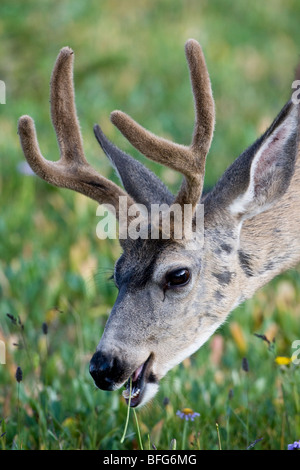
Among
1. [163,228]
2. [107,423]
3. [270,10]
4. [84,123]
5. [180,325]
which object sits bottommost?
[107,423]

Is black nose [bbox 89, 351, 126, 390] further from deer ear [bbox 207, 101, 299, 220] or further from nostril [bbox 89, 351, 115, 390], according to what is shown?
deer ear [bbox 207, 101, 299, 220]

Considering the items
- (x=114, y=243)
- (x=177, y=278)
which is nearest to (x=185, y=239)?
(x=177, y=278)

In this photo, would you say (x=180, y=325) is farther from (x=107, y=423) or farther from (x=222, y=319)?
(x=107, y=423)

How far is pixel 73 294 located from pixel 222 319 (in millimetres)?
2015

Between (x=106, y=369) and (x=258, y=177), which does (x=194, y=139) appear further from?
(x=106, y=369)

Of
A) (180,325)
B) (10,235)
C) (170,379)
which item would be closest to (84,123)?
(10,235)

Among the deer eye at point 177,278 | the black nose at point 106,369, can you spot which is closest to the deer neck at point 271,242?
the deer eye at point 177,278

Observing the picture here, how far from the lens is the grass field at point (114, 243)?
154 inches

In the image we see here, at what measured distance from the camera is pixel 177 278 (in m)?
3.46

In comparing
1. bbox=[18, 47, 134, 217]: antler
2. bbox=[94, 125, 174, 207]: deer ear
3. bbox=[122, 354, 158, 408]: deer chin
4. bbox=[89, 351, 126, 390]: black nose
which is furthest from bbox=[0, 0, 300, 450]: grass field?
bbox=[94, 125, 174, 207]: deer ear

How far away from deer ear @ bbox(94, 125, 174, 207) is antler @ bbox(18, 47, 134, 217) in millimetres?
171

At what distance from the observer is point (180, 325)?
348 centimetres

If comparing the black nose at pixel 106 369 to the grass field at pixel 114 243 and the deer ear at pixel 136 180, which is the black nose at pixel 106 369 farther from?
the deer ear at pixel 136 180

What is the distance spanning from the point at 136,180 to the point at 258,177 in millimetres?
649
